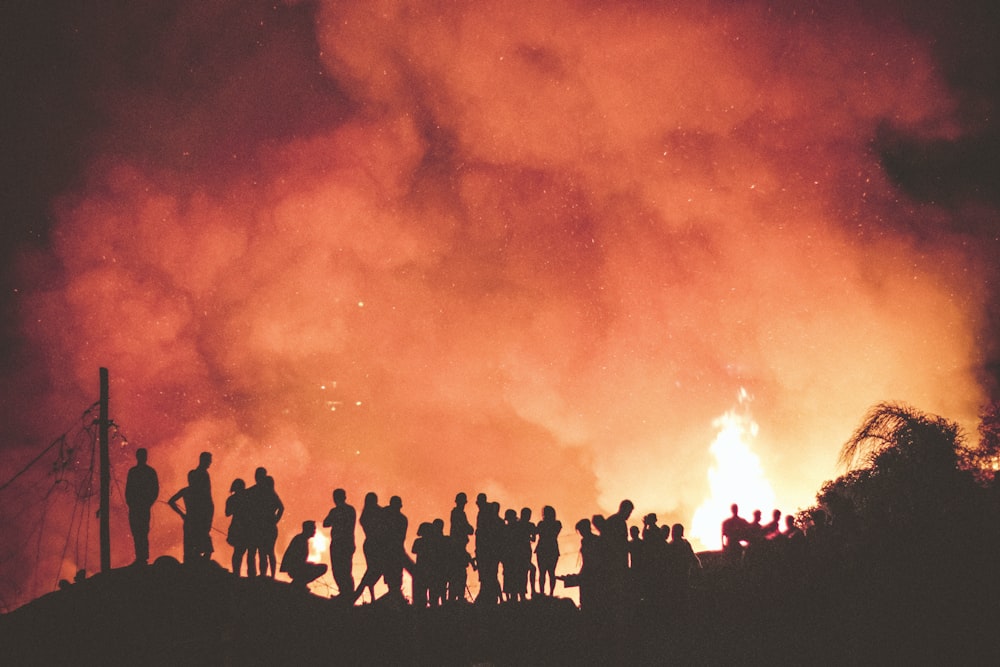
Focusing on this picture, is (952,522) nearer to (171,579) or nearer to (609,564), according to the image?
(609,564)

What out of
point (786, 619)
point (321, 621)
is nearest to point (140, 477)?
point (321, 621)

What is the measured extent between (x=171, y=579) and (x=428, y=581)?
12.1 ft

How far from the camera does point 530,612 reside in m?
11.3

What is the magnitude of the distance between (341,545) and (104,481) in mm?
6813

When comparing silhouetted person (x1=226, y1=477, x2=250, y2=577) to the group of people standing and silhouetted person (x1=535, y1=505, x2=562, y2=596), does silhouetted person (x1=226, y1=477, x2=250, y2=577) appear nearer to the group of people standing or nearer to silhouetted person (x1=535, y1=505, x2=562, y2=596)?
the group of people standing

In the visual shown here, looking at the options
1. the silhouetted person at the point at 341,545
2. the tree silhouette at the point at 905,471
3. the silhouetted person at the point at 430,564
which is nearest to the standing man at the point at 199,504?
the silhouetted person at the point at 341,545

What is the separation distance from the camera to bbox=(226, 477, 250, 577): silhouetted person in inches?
451

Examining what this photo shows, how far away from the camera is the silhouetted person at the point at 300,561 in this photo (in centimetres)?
1097

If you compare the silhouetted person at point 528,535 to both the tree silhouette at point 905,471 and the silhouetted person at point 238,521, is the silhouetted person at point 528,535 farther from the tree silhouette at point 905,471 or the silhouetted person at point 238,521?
the tree silhouette at point 905,471

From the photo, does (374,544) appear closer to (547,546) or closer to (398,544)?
(398,544)

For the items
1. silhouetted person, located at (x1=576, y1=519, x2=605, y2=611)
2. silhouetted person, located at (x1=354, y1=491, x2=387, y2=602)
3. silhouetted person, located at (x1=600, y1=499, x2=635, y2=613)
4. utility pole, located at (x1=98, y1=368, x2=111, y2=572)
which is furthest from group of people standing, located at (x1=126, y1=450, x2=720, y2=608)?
utility pole, located at (x1=98, y1=368, x2=111, y2=572)

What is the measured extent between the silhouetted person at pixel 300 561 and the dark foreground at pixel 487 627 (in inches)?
10.9

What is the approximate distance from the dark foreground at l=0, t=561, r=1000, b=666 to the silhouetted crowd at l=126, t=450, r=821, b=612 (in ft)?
1.26

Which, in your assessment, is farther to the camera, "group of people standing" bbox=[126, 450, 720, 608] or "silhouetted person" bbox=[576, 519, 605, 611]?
"group of people standing" bbox=[126, 450, 720, 608]
